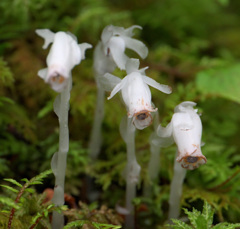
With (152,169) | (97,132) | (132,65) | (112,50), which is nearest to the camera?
(132,65)

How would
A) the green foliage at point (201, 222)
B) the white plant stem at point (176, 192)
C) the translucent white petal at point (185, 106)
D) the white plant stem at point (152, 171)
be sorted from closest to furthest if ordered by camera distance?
the green foliage at point (201, 222) < the translucent white petal at point (185, 106) < the white plant stem at point (176, 192) < the white plant stem at point (152, 171)

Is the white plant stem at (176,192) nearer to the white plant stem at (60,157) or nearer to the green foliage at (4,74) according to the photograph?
the white plant stem at (60,157)

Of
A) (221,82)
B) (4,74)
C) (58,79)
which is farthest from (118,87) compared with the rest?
(221,82)

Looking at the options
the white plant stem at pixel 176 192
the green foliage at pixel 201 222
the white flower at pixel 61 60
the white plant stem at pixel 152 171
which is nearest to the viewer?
the white flower at pixel 61 60

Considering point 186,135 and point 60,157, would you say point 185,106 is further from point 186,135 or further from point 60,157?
point 60,157

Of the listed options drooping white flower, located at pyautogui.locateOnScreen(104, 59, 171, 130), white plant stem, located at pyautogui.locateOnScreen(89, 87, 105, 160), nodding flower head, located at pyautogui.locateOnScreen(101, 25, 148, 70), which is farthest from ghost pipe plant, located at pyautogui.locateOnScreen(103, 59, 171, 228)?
white plant stem, located at pyautogui.locateOnScreen(89, 87, 105, 160)

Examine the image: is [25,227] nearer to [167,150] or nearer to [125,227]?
[125,227]

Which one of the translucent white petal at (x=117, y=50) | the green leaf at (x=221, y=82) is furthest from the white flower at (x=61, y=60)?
the green leaf at (x=221, y=82)
